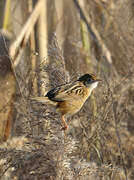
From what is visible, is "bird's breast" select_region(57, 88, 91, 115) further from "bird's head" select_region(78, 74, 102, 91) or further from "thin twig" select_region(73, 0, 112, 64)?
"thin twig" select_region(73, 0, 112, 64)

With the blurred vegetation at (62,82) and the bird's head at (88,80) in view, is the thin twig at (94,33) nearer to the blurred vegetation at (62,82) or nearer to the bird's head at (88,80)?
the blurred vegetation at (62,82)

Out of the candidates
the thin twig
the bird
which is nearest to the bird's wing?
the bird

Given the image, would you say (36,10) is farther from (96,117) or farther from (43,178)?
(43,178)

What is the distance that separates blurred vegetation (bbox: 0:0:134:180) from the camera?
291 centimetres

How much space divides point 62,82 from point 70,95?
0.23 metres

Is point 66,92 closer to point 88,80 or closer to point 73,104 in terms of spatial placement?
point 73,104

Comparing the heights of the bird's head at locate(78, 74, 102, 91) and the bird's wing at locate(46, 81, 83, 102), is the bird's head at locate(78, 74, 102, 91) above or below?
below

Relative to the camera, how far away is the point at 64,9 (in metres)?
7.88

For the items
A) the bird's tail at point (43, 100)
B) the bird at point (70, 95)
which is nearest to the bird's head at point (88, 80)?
the bird at point (70, 95)

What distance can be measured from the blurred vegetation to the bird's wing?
8 centimetres

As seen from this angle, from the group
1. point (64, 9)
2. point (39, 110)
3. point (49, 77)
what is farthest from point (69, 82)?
point (64, 9)

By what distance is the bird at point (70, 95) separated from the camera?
3.49m

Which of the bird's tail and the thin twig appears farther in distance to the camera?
the thin twig

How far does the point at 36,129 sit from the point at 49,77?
1.65 ft
